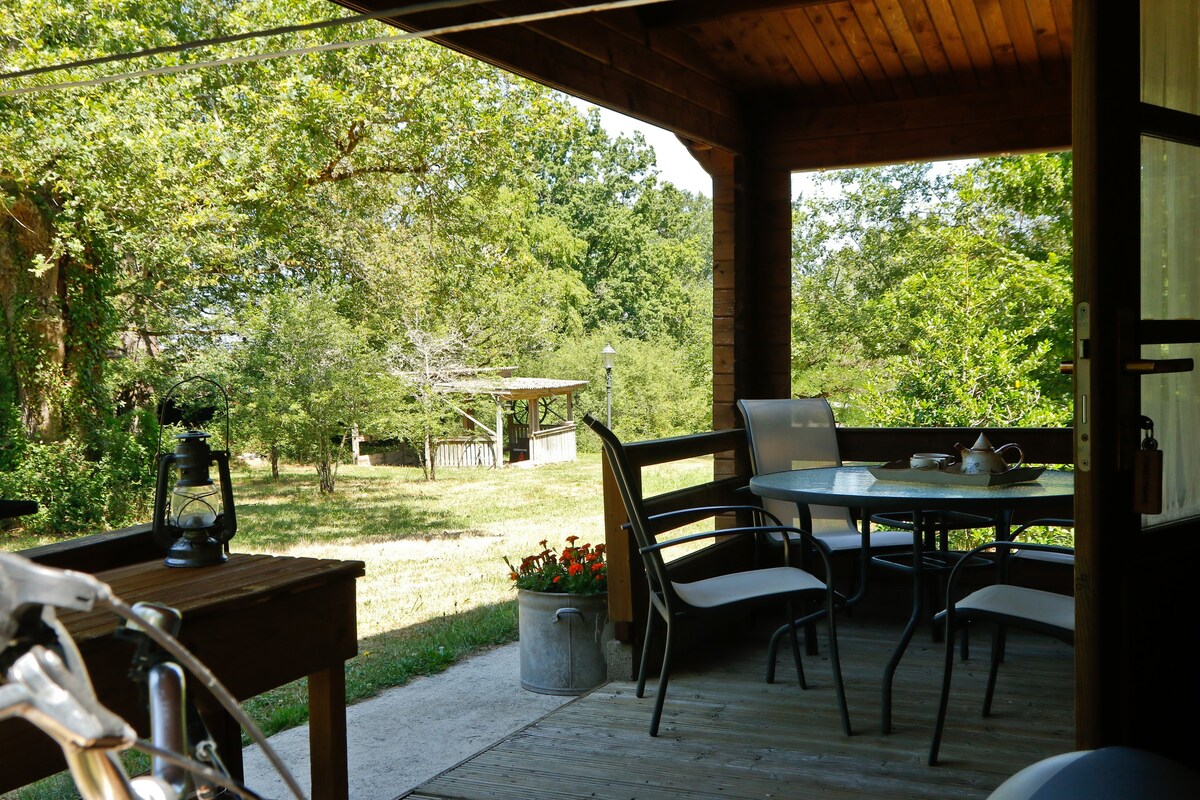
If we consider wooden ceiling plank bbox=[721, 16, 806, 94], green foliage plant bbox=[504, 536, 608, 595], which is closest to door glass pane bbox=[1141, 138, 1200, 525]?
green foliage plant bbox=[504, 536, 608, 595]

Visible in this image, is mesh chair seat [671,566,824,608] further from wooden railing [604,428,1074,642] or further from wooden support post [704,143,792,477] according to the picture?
wooden support post [704,143,792,477]

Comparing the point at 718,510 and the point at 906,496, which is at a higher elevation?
the point at 906,496

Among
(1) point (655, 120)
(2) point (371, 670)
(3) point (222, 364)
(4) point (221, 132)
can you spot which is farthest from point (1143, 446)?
(3) point (222, 364)

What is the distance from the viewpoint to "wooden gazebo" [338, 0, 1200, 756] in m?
1.82

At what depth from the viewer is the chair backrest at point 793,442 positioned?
4180mm

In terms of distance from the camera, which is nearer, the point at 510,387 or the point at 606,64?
the point at 606,64

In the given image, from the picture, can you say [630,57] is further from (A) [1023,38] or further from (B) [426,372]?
(B) [426,372]

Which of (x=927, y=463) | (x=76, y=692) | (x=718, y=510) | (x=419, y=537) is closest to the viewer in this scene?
(x=76, y=692)

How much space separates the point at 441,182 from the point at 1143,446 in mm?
13471

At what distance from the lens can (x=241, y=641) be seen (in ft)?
5.85

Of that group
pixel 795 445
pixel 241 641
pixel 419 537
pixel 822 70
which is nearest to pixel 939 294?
pixel 419 537

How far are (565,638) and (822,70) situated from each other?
2814 millimetres

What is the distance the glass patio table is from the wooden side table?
58.1 inches

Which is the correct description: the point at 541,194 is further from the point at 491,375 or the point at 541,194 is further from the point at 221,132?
the point at 221,132
